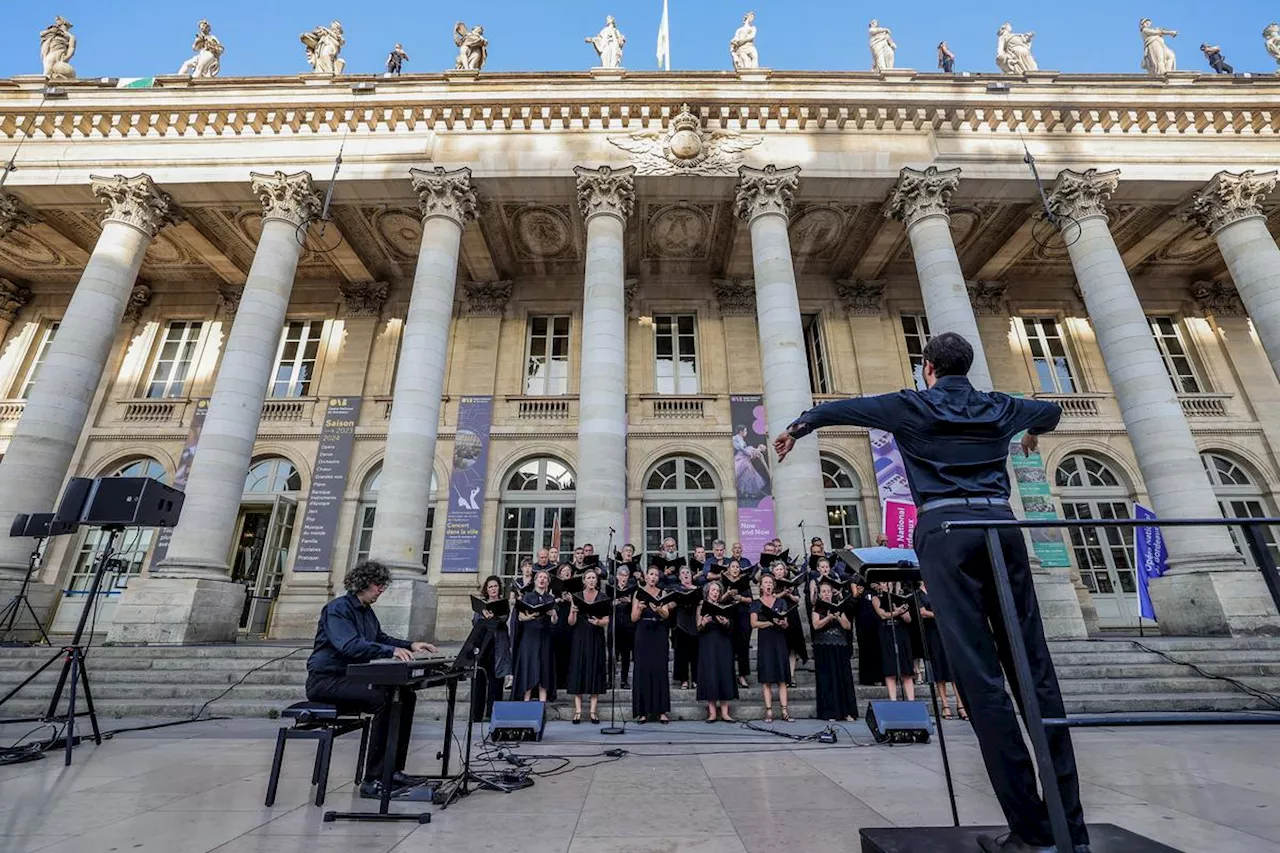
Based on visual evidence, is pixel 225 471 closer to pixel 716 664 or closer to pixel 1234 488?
pixel 716 664

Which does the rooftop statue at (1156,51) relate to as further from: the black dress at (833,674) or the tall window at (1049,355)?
the black dress at (833,674)

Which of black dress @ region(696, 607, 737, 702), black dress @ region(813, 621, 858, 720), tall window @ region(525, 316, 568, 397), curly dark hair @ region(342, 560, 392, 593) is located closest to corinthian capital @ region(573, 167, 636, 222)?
tall window @ region(525, 316, 568, 397)

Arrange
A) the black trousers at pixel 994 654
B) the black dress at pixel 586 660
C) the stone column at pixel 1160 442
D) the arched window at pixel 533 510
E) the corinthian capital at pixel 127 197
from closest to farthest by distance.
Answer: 1. the black trousers at pixel 994 654
2. the black dress at pixel 586 660
3. the stone column at pixel 1160 442
4. the corinthian capital at pixel 127 197
5. the arched window at pixel 533 510

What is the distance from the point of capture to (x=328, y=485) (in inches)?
607

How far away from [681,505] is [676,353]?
445cm

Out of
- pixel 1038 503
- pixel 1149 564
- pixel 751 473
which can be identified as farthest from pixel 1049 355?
pixel 751 473

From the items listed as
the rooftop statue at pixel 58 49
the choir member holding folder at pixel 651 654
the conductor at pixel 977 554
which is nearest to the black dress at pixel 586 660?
the choir member holding folder at pixel 651 654

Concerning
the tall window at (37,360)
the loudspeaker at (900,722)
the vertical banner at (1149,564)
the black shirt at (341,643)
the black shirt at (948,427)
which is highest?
the tall window at (37,360)

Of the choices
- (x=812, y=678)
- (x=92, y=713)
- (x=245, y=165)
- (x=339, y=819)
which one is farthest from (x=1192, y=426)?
(x=245, y=165)

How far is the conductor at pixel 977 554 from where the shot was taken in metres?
2.02

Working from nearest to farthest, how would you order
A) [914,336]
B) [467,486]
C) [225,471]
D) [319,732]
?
1. [319,732]
2. [225,471]
3. [467,486]
4. [914,336]

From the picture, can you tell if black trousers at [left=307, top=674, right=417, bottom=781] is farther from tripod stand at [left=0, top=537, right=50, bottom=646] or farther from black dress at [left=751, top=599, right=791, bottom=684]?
tripod stand at [left=0, top=537, right=50, bottom=646]

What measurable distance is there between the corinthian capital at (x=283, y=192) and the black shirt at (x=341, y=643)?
12.2 metres

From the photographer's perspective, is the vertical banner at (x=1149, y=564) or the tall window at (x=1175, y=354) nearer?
the vertical banner at (x=1149, y=564)
